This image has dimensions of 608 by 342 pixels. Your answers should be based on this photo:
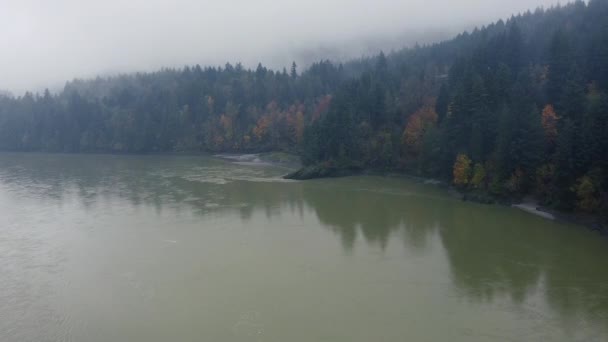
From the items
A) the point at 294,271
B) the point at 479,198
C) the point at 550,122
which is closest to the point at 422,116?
the point at 550,122

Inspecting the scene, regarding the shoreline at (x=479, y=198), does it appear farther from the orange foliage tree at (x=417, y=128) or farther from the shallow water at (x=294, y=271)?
the orange foliage tree at (x=417, y=128)

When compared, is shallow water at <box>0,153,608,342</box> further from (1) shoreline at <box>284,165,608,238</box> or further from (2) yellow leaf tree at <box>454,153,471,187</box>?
(2) yellow leaf tree at <box>454,153,471,187</box>

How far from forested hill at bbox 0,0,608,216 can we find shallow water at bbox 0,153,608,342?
4.66 metres

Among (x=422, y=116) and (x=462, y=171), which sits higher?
(x=422, y=116)

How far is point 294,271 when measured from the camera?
22641 millimetres

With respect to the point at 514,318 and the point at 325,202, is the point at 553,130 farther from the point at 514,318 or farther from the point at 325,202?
the point at 514,318

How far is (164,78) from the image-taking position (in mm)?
146375

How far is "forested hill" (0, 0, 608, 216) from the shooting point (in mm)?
35812

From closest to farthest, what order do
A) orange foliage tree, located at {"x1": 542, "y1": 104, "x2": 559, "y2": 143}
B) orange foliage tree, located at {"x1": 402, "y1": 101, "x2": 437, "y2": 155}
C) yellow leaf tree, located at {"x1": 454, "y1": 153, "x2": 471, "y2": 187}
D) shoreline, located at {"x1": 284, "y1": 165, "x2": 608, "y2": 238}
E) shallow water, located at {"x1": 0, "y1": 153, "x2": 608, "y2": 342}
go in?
shallow water, located at {"x1": 0, "y1": 153, "x2": 608, "y2": 342} < shoreline, located at {"x1": 284, "y1": 165, "x2": 608, "y2": 238} < orange foliage tree, located at {"x1": 542, "y1": 104, "x2": 559, "y2": 143} < yellow leaf tree, located at {"x1": 454, "y1": 153, "x2": 471, "y2": 187} < orange foliage tree, located at {"x1": 402, "y1": 101, "x2": 437, "y2": 155}

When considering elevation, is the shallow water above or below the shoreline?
below

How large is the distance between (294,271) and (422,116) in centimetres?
3983

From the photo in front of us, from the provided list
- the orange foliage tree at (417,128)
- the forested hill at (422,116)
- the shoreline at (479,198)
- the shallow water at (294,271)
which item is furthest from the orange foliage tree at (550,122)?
the orange foliage tree at (417,128)

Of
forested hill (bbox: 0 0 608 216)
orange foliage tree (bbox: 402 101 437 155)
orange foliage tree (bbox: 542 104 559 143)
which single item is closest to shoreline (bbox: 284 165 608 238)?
forested hill (bbox: 0 0 608 216)

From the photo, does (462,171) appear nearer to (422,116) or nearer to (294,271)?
(422,116)
